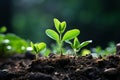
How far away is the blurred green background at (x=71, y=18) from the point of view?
10.8 meters

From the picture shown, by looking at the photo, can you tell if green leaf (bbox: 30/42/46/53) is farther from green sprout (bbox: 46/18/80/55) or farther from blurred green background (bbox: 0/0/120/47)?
blurred green background (bbox: 0/0/120/47)

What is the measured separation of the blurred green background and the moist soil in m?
7.96

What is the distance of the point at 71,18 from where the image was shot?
11000 millimetres

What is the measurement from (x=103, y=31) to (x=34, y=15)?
2730mm

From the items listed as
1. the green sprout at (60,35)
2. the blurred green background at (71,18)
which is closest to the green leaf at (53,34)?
the green sprout at (60,35)

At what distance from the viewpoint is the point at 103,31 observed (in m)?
11.0

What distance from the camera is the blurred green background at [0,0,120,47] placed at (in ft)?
35.3

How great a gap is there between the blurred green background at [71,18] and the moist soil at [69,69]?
7958 mm

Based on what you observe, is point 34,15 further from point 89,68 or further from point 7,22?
point 89,68

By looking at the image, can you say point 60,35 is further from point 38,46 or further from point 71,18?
point 71,18

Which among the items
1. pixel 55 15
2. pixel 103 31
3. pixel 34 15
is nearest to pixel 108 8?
pixel 103 31

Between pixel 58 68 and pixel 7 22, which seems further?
pixel 7 22

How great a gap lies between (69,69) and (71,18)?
9282 millimetres

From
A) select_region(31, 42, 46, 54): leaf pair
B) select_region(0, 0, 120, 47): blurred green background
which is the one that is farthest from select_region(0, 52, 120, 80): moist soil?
select_region(0, 0, 120, 47): blurred green background
